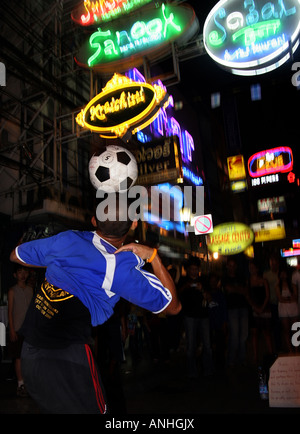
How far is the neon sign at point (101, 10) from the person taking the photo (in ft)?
28.3

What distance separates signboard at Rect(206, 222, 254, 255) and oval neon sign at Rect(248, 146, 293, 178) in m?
5.44

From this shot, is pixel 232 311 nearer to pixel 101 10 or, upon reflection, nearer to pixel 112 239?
pixel 112 239

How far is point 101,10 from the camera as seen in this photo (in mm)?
8906

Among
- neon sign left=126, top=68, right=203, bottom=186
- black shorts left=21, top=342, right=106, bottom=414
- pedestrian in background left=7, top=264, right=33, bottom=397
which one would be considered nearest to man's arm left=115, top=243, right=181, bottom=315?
black shorts left=21, top=342, right=106, bottom=414

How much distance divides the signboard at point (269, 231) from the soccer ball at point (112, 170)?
73.4 ft

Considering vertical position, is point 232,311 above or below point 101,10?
below

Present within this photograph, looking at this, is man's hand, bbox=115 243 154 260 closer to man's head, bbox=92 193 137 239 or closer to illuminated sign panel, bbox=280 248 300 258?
man's head, bbox=92 193 137 239

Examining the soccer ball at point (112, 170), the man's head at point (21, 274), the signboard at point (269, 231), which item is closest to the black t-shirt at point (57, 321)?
the soccer ball at point (112, 170)

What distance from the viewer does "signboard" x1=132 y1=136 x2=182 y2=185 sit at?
320 inches

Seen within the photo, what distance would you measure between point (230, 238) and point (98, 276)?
43.8 ft

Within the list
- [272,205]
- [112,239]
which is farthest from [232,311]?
[272,205]

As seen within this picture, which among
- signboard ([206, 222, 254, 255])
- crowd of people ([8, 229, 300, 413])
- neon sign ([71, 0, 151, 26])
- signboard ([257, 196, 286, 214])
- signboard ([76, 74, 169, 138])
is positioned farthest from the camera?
signboard ([257, 196, 286, 214])

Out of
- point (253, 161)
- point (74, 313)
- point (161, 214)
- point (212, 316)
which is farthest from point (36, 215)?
point (253, 161)

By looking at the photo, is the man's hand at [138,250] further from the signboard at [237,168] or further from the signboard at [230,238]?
the signboard at [237,168]
